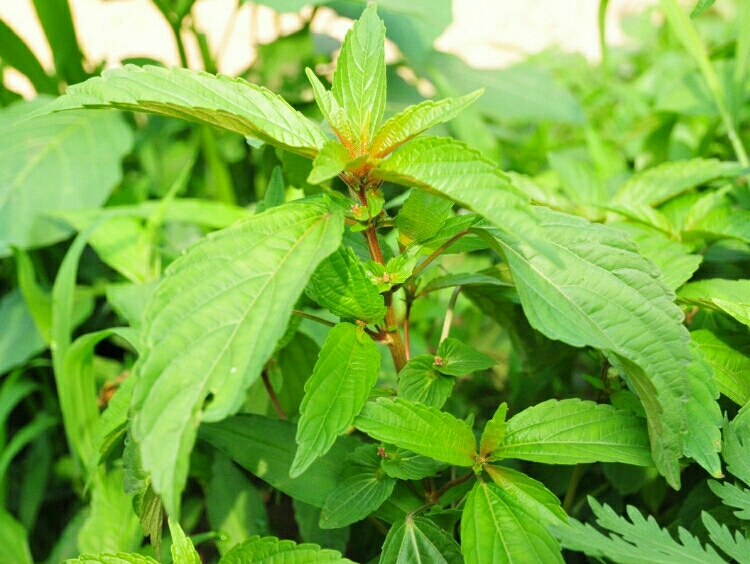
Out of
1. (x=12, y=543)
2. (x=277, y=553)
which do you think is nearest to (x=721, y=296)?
(x=277, y=553)

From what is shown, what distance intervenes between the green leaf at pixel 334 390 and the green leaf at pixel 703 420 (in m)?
0.31

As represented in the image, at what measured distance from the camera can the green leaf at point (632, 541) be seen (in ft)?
1.83

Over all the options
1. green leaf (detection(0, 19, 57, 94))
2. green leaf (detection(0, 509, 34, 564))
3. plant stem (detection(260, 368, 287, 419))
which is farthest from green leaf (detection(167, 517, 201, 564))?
green leaf (detection(0, 19, 57, 94))

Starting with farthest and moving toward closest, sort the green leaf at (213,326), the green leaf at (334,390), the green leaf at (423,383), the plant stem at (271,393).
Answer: the plant stem at (271,393)
the green leaf at (423,383)
the green leaf at (334,390)
the green leaf at (213,326)

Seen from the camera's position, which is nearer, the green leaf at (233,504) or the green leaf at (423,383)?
the green leaf at (423,383)

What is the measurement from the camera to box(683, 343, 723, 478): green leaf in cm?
65

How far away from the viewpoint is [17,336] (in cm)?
126

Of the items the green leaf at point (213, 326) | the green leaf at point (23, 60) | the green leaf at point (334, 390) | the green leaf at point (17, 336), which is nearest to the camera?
the green leaf at point (213, 326)

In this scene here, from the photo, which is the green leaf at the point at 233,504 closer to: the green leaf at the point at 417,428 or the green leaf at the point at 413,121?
the green leaf at the point at 417,428

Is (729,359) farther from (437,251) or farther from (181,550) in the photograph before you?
(181,550)

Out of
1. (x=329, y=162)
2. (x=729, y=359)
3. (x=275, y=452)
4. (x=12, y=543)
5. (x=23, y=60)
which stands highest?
(x=329, y=162)

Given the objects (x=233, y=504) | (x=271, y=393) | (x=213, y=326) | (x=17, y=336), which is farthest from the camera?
(x=17, y=336)

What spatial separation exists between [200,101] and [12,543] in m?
0.78

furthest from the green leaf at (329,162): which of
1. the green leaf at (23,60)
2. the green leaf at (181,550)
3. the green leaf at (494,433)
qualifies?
the green leaf at (23,60)
